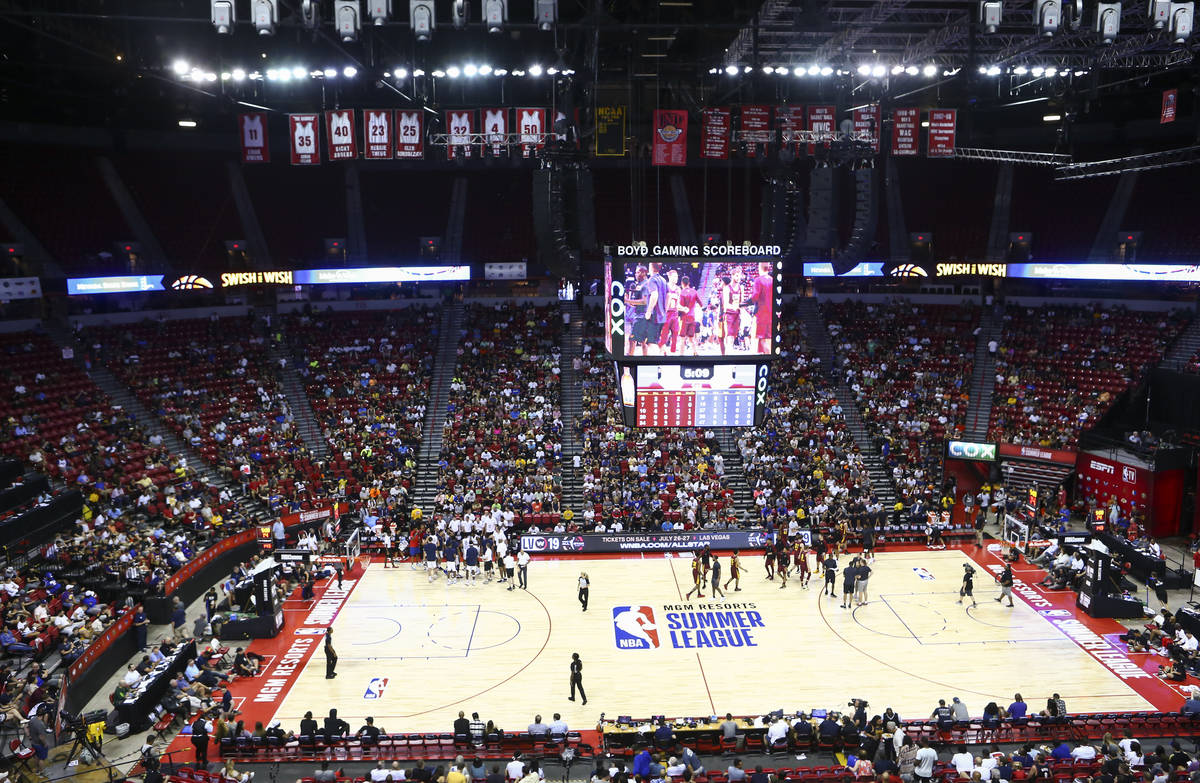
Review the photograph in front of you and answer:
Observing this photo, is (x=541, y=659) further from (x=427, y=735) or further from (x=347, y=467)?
(x=347, y=467)

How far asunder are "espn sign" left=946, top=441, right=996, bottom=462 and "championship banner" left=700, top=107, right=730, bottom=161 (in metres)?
13.7

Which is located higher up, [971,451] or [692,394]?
[692,394]

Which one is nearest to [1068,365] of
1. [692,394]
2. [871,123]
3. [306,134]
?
[871,123]

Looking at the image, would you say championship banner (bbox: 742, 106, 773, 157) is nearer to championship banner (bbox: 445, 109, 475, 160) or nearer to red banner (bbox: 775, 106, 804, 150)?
red banner (bbox: 775, 106, 804, 150)

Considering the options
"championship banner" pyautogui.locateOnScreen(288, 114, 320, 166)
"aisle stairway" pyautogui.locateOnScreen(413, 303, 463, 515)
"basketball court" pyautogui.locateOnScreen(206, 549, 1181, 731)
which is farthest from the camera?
"aisle stairway" pyautogui.locateOnScreen(413, 303, 463, 515)

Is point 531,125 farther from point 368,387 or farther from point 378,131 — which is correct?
point 368,387

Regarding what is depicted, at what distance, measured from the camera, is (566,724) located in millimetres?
17797

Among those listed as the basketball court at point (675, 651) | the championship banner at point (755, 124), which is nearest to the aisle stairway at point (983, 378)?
the basketball court at point (675, 651)

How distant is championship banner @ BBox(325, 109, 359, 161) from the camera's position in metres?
27.4

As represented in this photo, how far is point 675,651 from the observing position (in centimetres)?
2198

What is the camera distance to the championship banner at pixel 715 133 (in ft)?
97.2

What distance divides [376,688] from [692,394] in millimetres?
9932

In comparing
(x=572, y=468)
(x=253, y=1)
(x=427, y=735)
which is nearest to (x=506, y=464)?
(x=572, y=468)

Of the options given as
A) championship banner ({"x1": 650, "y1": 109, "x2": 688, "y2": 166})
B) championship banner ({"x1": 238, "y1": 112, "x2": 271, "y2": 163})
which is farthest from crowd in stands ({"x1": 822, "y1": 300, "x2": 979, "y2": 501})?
championship banner ({"x1": 238, "y1": 112, "x2": 271, "y2": 163})
